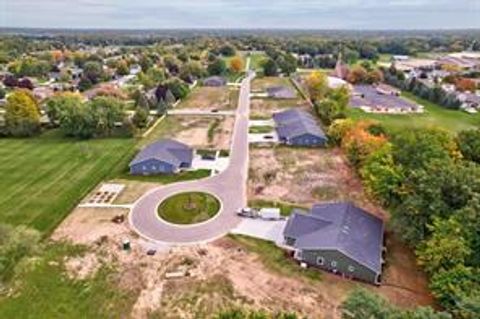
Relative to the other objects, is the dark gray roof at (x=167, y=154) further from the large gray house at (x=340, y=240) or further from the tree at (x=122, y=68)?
the tree at (x=122, y=68)

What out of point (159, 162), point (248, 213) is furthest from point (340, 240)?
point (159, 162)

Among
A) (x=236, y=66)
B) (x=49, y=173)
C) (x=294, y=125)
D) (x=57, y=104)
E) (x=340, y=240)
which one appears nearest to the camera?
(x=340, y=240)

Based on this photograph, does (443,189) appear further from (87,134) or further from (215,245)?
(87,134)

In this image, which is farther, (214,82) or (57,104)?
(214,82)

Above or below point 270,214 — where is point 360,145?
above

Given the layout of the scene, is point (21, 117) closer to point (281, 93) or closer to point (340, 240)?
point (281, 93)

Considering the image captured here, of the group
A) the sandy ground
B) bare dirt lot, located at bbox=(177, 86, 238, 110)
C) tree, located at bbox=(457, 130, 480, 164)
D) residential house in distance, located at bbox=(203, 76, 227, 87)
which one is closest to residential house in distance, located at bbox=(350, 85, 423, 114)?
bare dirt lot, located at bbox=(177, 86, 238, 110)

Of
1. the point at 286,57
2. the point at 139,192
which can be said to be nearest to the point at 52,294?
the point at 139,192
